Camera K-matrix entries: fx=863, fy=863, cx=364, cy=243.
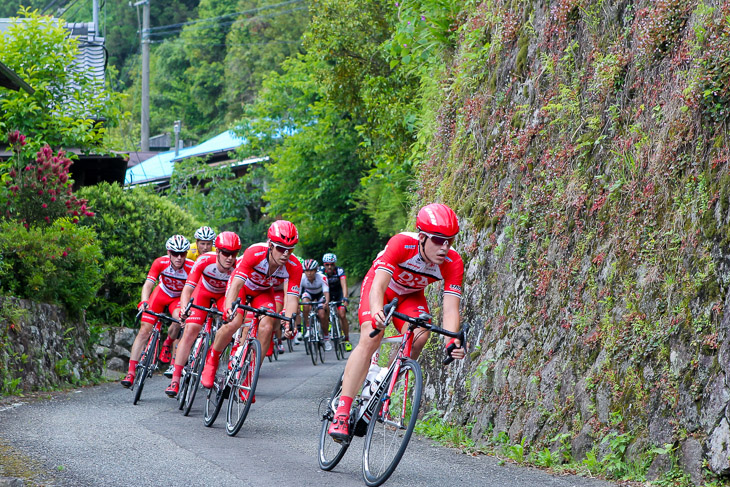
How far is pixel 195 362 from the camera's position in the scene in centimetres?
1012

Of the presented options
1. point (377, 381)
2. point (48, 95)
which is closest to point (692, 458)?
point (377, 381)

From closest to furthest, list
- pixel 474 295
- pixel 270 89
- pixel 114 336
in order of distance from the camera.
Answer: pixel 474 295 < pixel 114 336 < pixel 270 89

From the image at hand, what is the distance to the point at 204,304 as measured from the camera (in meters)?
11.5

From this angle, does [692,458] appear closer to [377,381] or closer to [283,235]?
[377,381]

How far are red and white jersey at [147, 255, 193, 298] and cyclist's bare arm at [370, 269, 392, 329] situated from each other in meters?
6.63

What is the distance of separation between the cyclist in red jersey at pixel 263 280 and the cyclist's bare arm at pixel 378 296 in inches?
94.7

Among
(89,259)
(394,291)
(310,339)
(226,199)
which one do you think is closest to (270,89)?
(226,199)

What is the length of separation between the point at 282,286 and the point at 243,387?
1.56m

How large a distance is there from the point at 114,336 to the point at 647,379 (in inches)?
525

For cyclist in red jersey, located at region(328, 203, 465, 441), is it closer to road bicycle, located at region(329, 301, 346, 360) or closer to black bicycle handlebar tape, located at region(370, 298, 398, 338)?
black bicycle handlebar tape, located at region(370, 298, 398, 338)

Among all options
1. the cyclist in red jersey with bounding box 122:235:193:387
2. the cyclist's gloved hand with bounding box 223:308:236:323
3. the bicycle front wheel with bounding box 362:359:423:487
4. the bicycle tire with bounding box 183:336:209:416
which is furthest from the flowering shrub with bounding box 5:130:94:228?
the bicycle front wheel with bounding box 362:359:423:487

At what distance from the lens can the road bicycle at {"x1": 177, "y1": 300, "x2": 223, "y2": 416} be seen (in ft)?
32.7

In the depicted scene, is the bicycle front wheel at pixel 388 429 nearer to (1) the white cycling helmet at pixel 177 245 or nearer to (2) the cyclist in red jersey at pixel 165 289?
(2) the cyclist in red jersey at pixel 165 289

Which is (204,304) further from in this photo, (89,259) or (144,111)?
(144,111)
